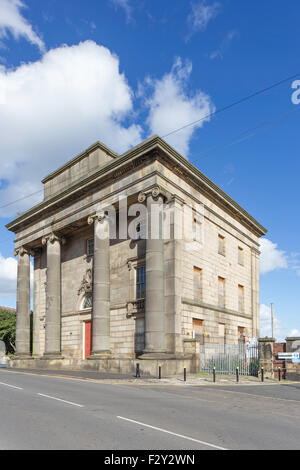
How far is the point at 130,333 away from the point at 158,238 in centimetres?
698

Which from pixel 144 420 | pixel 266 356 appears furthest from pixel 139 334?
pixel 144 420

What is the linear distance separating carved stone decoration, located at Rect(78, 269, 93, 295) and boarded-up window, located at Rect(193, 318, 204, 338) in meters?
8.52

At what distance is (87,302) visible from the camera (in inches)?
1249

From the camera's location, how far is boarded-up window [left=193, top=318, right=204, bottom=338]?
26.9 m

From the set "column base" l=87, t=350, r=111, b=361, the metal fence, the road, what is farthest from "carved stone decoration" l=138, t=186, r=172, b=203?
the road

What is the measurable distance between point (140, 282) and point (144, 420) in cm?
1790

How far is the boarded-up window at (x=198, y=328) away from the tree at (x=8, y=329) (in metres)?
34.7

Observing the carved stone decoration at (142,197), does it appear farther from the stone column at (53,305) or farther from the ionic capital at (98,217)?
the stone column at (53,305)

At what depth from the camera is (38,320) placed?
121 feet

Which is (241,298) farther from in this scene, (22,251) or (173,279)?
(22,251)

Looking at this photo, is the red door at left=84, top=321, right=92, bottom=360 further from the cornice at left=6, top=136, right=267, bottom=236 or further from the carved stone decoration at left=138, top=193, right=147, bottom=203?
the carved stone decoration at left=138, top=193, right=147, bottom=203

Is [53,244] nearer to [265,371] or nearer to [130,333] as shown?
[130,333]

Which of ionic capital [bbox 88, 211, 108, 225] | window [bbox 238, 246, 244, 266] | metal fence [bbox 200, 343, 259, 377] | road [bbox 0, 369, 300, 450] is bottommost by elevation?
metal fence [bbox 200, 343, 259, 377]

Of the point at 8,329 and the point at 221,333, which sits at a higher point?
the point at 221,333
